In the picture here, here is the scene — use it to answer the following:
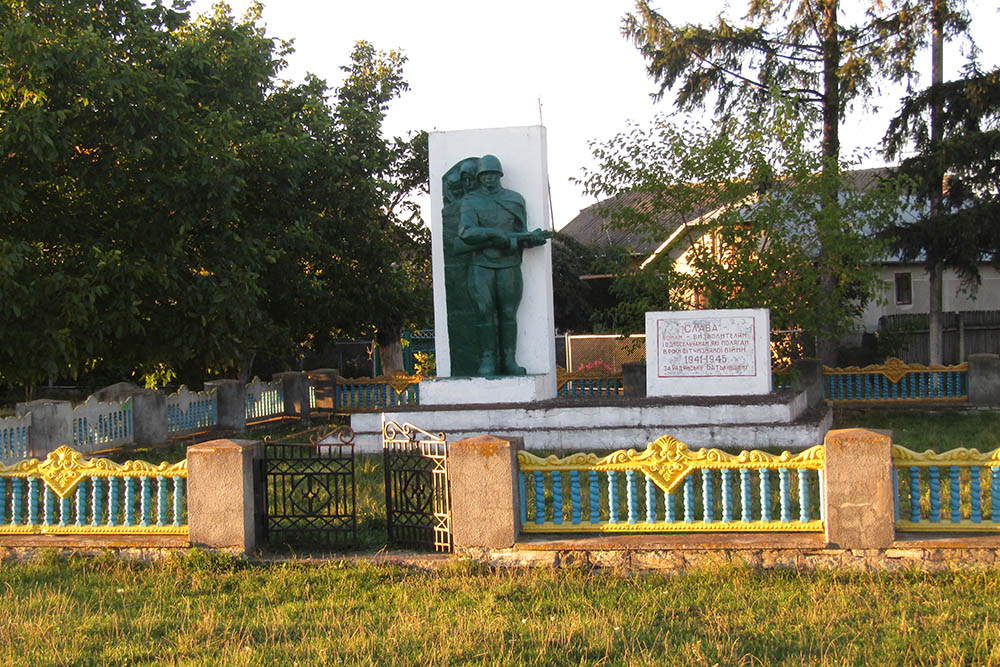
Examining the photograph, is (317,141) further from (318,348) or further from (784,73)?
(784,73)

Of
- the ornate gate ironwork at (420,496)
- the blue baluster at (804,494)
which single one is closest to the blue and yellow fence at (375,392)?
the ornate gate ironwork at (420,496)

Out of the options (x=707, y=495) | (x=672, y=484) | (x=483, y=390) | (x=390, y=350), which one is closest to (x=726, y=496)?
(x=707, y=495)

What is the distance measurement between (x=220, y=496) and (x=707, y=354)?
708cm

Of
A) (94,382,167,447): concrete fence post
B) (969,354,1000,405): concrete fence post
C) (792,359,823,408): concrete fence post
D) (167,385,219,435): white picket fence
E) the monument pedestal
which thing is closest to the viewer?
the monument pedestal

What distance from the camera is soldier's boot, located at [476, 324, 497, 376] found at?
13.2m

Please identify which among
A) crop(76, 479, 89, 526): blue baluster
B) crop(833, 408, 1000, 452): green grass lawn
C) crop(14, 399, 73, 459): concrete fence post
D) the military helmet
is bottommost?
crop(833, 408, 1000, 452): green grass lawn

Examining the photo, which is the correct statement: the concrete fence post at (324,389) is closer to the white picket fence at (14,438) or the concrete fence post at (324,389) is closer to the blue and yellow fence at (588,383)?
the blue and yellow fence at (588,383)

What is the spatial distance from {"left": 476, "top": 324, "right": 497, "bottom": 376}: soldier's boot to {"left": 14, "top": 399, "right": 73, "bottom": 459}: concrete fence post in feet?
18.6

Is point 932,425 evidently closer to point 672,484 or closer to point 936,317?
point 936,317

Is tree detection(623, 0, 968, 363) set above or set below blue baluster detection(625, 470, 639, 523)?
above

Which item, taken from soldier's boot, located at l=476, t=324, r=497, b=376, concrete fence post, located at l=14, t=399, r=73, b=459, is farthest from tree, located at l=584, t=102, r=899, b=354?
concrete fence post, located at l=14, t=399, r=73, b=459

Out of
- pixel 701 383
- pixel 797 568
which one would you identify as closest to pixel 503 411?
pixel 701 383

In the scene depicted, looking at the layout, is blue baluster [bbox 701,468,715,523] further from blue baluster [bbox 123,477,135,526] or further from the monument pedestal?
the monument pedestal

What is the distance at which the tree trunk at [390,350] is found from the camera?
23.7 m
